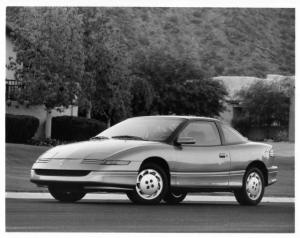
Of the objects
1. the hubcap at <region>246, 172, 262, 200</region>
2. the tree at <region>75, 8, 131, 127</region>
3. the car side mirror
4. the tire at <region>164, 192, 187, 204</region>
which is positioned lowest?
the tire at <region>164, 192, 187, 204</region>

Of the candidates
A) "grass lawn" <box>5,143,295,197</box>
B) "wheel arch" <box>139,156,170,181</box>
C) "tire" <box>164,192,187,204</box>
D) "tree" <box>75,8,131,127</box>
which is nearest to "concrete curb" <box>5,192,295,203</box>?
Result: "grass lawn" <box>5,143,295,197</box>

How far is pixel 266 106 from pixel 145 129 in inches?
173

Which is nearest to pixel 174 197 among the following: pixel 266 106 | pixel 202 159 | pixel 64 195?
pixel 202 159

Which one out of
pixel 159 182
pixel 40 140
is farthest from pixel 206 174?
pixel 40 140

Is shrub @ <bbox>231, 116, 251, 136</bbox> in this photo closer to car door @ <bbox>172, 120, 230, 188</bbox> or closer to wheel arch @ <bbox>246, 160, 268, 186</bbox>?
wheel arch @ <bbox>246, 160, 268, 186</bbox>

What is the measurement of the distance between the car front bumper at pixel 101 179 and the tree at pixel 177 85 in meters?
18.2

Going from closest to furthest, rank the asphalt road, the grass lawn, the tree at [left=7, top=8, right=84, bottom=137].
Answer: the asphalt road → the grass lawn → the tree at [left=7, top=8, right=84, bottom=137]

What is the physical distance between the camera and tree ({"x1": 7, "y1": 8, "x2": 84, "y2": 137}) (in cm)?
1970

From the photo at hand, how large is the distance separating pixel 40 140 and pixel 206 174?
3.19 meters

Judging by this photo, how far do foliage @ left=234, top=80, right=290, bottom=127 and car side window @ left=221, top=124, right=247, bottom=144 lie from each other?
0.76 m

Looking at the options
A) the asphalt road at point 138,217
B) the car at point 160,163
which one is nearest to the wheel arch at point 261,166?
the car at point 160,163

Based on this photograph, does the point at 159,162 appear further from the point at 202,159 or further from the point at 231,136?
the point at 231,136

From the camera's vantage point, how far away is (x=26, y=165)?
1767 centimetres

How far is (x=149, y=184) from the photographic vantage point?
13.6 metres
